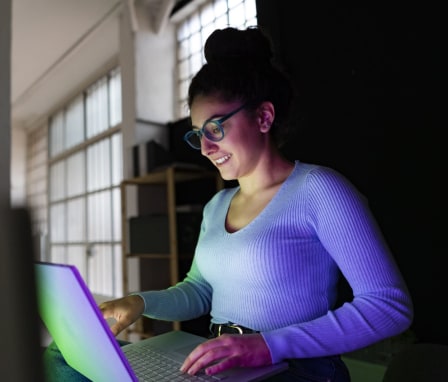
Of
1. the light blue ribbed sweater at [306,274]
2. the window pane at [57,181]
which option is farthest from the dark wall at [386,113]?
the window pane at [57,181]

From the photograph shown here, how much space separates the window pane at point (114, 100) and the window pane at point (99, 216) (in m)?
0.80

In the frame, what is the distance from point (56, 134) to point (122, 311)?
5618mm

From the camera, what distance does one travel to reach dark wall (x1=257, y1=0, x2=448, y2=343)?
139cm

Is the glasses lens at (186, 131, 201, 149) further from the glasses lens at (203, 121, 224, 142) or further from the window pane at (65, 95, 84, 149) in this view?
the window pane at (65, 95, 84, 149)

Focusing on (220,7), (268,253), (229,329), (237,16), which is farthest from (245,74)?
(220,7)

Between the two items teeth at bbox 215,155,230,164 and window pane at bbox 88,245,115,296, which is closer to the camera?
teeth at bbox 215,155,230,164

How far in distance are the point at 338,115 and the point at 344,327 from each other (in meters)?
1.17

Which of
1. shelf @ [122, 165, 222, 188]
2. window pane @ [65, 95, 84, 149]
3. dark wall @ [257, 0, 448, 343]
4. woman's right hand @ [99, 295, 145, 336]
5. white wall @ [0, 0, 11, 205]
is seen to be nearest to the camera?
woman's right hand @ [99, 295, 145, 336]

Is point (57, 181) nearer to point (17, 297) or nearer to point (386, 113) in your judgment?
point (386, 113)

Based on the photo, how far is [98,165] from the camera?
Answer: 4664 millimetres

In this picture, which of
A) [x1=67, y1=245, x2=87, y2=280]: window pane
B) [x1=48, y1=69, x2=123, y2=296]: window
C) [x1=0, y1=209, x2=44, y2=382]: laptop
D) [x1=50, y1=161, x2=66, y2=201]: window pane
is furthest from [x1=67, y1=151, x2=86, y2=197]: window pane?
[x1=0, y1=209, x2=44, y2=382]: laptop

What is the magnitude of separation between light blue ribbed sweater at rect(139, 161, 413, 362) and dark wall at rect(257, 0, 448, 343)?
0.40 metres

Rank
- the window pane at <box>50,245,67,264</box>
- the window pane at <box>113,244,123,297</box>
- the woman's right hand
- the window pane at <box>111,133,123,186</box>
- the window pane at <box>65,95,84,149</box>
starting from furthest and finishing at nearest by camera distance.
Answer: the window pane at <box>50,245,67,264</box>, the window pane at <box>65,95,84,149</box>, the window pane at <box>111,133,123,186</box>, the window pane at <box>113,244,123,297</box>, the woman's right hand

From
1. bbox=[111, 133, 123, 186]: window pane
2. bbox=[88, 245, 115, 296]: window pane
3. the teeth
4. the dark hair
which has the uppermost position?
bbox=[111, 133, 123, 186]: window pane
